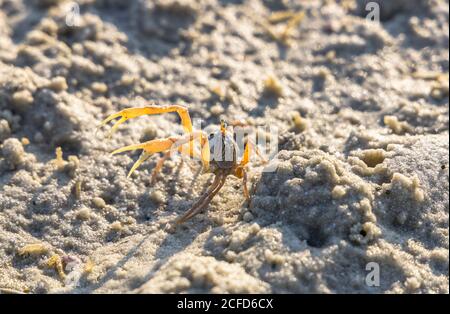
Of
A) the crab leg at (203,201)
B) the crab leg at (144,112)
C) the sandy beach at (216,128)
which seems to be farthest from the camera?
the crab leg at (144,112)

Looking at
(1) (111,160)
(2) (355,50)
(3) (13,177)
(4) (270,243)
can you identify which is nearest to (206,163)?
(1) (111,160)

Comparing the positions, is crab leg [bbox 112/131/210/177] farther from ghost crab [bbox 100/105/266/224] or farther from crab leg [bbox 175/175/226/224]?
crab leg [bbox 175/175/226/224]

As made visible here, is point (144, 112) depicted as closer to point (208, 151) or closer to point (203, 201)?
point (208, 151)

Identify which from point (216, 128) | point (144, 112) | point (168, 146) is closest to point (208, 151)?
point (168, 146)

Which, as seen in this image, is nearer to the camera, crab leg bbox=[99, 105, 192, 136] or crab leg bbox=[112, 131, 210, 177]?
crab leg bbox=[112, 131, 210, 177]

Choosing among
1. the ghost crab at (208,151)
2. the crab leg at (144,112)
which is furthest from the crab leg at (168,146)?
the crab leg at (144,112)

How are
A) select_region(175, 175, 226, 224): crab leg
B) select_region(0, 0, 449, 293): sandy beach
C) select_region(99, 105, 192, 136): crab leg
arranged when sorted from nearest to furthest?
select_region(0, 0, 449, 293): sandy beach < select_region(175, 175, 226, 224): crab leg < select_region(99, 105, 192, 136): crab leg

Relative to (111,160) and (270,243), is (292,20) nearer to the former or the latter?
(111,160)

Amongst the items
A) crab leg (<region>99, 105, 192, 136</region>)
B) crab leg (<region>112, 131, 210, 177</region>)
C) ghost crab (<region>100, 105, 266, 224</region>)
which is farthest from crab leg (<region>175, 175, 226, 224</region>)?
crab leg (<region>99, 105, 192, 136</region>)

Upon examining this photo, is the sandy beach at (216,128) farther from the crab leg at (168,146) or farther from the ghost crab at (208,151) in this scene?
the crab leg at (168,146)

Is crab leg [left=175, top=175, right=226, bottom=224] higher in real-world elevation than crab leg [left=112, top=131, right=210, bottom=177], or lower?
lower

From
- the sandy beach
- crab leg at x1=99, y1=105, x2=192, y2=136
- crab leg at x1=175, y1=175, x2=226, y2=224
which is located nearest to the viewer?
the sandy beach
